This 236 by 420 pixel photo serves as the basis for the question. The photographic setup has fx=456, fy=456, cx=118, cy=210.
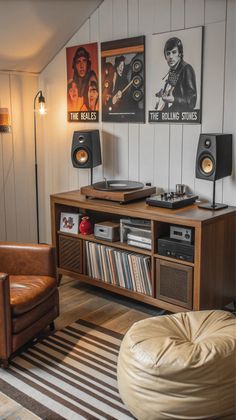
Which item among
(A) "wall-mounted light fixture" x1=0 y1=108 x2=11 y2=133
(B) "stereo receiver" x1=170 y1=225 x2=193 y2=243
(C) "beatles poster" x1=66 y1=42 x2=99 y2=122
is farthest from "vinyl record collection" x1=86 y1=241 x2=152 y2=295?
(A) "wall-mounted light fixture" x1=0 y1=108 x2=11 y2=133

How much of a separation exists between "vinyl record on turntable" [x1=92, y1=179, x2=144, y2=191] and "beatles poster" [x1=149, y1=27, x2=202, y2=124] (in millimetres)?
511

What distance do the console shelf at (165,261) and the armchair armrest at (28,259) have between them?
56cm

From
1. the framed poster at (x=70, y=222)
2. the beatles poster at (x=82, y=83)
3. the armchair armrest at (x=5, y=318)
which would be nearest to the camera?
the armchair armrest at (x=5, y=318)

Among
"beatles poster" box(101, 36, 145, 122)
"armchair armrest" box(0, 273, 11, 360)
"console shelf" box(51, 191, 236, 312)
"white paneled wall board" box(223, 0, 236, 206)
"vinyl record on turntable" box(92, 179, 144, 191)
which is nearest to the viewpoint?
"armchair armrest" box(0, 273, 11, 360)

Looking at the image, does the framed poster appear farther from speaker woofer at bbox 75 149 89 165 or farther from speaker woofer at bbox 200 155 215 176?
speaker woofer at bbox 200 155 215 176

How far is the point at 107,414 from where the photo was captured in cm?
217

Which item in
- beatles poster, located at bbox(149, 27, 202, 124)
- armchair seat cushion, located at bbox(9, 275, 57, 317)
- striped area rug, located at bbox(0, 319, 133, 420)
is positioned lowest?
striped area rug, located at bbox(0, 319, 133, 420)

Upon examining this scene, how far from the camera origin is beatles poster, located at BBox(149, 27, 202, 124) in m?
3.15

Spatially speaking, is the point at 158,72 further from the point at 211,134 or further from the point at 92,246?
the point at 92,246

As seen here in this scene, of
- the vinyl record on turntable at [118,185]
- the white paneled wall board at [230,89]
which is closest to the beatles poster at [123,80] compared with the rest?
the vinyl record on turntable at [118,185]

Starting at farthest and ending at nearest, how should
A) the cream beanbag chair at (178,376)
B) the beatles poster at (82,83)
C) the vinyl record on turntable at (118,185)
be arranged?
the beatles poster at (82,83) < the vinyl record on turntable at (118,185) < the cream beanbag chair at (178,376)

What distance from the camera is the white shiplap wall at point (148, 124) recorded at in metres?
3.03

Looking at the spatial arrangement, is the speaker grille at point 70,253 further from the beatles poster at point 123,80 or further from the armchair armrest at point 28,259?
the beatles poster at point 123,80

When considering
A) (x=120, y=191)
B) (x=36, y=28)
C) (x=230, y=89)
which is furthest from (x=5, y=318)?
(x=36, y=28)
